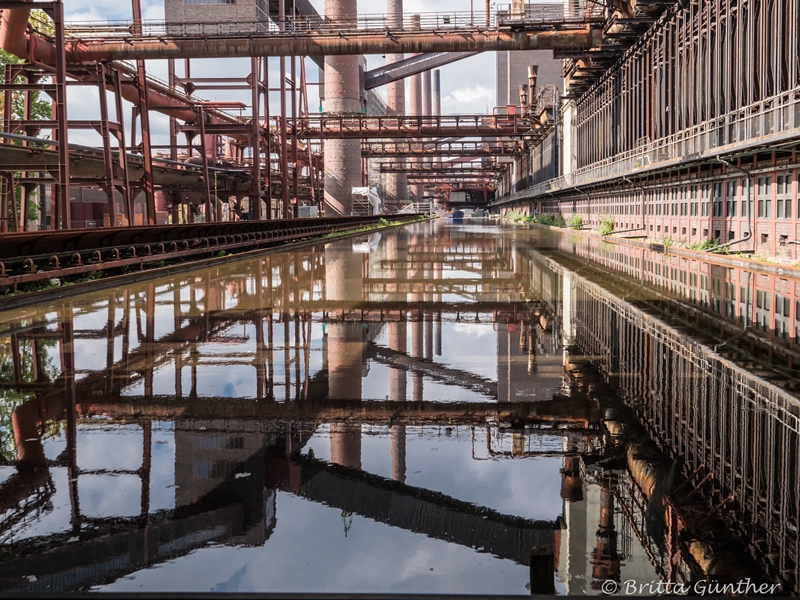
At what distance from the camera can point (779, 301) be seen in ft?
46.5

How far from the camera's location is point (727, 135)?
81.6 feet

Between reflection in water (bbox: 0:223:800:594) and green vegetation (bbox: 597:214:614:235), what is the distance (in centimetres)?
3208

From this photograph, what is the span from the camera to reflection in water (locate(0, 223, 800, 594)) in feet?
13.1

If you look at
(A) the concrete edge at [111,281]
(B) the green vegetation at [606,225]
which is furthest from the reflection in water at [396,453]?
(B) the green vegetation at [606,225]

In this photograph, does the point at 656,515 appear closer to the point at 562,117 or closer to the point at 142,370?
the point at 142,370

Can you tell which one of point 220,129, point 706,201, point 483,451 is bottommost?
point 483,451

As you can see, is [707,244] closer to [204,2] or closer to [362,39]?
[362,39]

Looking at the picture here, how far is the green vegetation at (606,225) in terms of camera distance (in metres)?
44.3

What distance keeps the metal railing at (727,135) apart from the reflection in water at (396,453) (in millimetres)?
8863

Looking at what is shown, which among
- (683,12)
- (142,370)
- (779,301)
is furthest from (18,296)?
(683,12)

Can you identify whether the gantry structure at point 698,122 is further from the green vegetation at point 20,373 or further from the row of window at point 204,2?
the green vegetation at point 20,373

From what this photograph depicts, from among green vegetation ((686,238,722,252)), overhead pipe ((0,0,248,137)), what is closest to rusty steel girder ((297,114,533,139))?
overhead pipe ((0,0,248,137))

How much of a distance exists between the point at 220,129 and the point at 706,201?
25655 mm

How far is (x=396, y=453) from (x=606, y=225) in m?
40.6
